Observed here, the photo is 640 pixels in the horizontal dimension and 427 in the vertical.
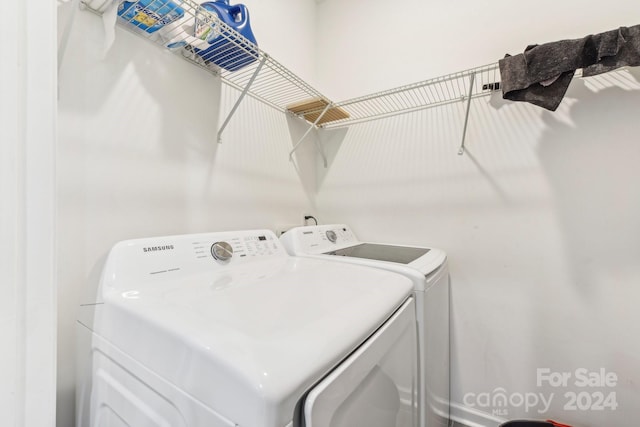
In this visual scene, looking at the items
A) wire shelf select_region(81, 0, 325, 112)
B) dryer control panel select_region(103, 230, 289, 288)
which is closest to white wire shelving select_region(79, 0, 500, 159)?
wire shelf select_region(81, 0, 325, 112)

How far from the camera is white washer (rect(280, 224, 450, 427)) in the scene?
0.88 m

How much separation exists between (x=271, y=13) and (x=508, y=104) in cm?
143

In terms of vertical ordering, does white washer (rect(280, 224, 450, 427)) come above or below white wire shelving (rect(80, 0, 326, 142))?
below

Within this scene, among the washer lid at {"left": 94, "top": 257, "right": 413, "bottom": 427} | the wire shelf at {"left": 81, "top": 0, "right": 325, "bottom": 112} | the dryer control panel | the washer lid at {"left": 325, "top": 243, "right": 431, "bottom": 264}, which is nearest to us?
the washer lid at {"left": 94, "top": 257, "right": 413, "bottom": 427}

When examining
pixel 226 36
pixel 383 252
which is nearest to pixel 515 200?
pixel 383 252

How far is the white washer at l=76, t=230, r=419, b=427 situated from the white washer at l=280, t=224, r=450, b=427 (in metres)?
0.08

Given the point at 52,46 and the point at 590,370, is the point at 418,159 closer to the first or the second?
the point at 590,370

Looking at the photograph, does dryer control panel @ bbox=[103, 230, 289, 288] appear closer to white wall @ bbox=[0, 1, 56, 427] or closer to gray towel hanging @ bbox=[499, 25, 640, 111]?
white wall @ bbox=[0, 1, 56, 427]

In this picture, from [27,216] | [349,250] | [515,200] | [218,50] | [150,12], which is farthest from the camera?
[349,250]

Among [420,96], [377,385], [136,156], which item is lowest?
[377,385]

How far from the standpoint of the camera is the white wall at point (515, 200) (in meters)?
1.14

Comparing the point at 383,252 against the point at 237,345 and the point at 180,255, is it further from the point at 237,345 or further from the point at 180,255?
the point at 237,345

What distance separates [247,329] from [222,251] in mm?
557

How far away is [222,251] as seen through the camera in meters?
0.99
